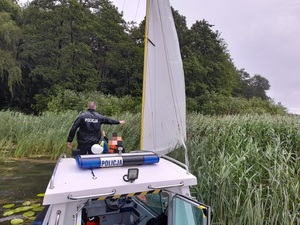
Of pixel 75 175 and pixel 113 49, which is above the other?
pixel 113 49

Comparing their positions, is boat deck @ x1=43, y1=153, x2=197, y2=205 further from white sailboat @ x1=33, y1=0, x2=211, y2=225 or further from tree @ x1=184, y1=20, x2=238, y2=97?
tree @ x1=184, y1=20, x2=238, y2=97

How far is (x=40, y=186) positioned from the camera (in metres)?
5.14

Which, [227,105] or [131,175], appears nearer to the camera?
[131,175]

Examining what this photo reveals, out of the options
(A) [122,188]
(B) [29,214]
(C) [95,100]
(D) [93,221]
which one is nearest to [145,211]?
(D) [93,221]

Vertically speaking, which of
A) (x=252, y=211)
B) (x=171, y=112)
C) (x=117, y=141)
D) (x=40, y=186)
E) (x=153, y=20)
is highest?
(x=153, y=20)

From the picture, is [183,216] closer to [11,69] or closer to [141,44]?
[11,69]

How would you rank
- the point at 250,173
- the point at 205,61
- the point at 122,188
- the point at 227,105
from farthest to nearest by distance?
the point at 205,61 < the point at 227,105 < the point at 250,173 < the point at 122,188

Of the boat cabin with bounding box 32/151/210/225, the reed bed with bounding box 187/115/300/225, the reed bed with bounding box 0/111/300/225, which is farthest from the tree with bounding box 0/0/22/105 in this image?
the boat cabin with bounding box 32/151/210/225

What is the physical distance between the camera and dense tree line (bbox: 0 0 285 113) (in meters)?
18.6

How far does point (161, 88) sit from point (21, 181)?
3634 millimetres

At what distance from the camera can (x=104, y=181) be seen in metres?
1.59

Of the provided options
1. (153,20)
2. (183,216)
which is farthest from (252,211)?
(153,20)

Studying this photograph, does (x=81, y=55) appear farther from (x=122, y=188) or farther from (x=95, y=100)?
(x=122, y=188)

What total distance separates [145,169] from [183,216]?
0.42 metres
